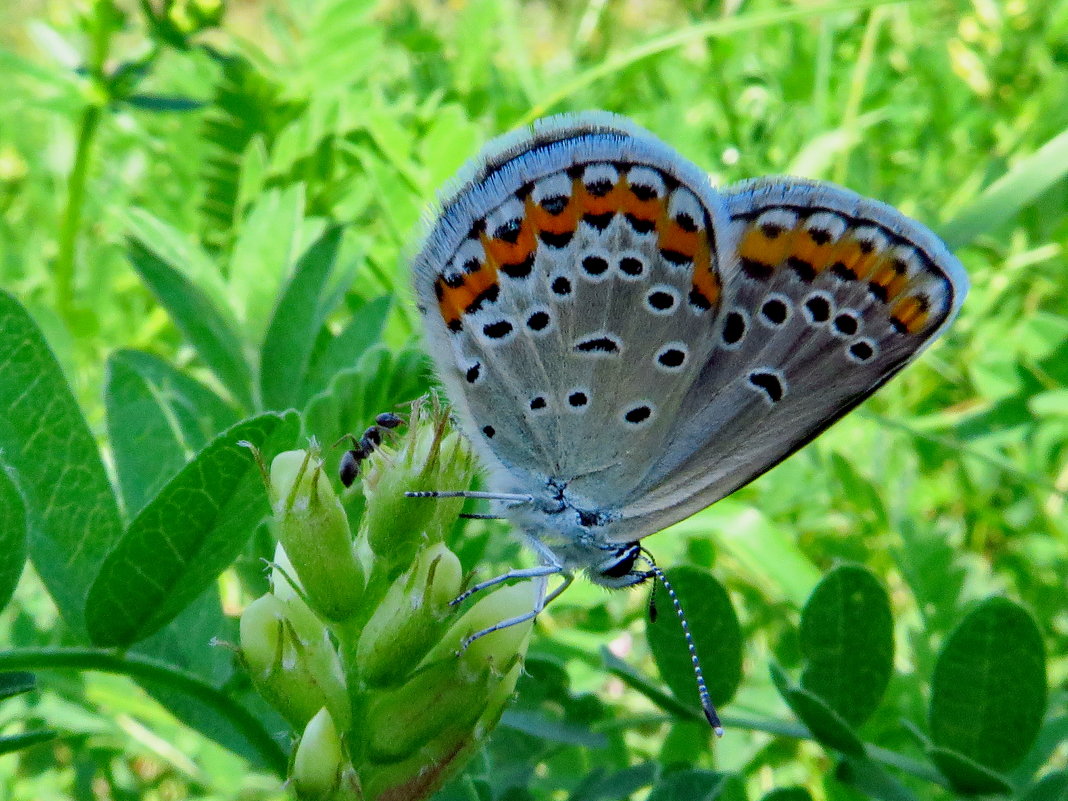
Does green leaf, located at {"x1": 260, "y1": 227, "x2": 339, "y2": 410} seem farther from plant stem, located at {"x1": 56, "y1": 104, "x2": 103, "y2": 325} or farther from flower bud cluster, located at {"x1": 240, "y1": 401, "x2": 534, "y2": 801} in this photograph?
plant stem, located at {"x1": 56, "y1": 104, "x2": 103, "y2": 325}

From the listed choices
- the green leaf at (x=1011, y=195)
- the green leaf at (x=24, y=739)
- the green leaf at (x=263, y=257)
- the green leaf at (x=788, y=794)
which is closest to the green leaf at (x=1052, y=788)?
the green leaf at (x=788, y=794)

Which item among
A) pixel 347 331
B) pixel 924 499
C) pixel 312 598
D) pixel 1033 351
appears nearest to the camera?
pixel 312 598

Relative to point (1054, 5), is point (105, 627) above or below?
below

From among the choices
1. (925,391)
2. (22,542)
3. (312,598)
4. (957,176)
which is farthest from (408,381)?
(957,176)

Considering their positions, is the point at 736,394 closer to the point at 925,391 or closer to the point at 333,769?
the point at 333,769

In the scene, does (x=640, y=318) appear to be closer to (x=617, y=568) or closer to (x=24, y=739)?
(x=617, y=568)

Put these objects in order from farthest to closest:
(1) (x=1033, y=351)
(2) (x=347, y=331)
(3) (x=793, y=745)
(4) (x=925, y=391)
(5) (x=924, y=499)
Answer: (4) (x=925, y=391)
(5) (x=924, y=499)
(1) (x=1033, y=351)
(3) (x=793, y=745)
(2) (x=347, y=331)

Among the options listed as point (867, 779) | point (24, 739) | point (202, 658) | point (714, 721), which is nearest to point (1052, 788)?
point (867, 779)
